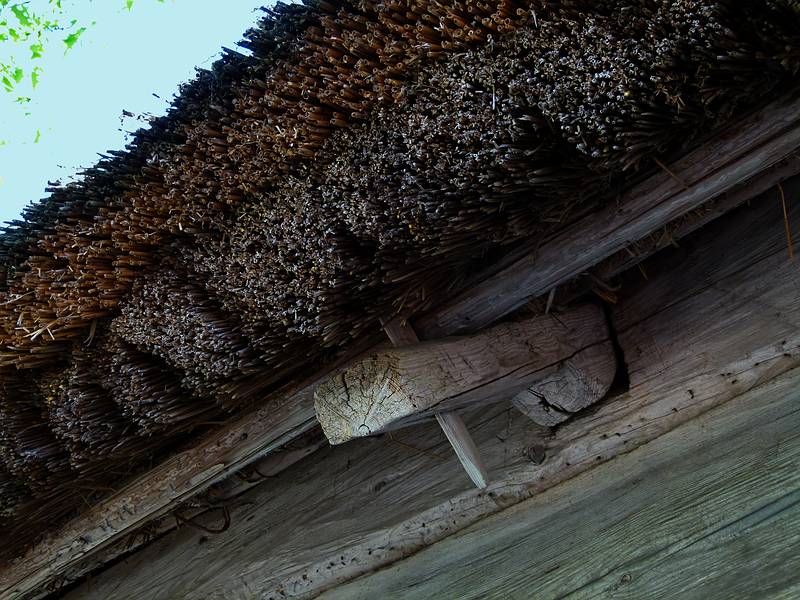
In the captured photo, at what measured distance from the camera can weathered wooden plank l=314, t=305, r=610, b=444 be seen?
1.83m

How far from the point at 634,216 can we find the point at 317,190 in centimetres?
76

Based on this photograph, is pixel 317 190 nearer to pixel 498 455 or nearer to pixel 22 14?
pixel 498 455

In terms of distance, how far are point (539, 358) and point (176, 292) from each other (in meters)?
1.02

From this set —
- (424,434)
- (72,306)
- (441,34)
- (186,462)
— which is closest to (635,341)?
(424,434)

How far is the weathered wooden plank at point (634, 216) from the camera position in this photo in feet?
5.23

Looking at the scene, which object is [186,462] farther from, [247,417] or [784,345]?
[784,345]

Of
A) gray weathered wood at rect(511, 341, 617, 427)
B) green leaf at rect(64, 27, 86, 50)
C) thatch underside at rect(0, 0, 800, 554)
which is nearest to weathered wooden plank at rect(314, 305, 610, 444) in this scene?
gray weathered wood at rect(511, 341, 617, 427)

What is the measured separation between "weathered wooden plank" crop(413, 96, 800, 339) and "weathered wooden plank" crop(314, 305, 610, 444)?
95 millimetres

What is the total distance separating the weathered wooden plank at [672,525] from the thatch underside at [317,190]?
27.6 inches

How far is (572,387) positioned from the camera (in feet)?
7.19

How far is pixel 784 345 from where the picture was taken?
1922 mm

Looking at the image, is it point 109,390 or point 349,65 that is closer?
point 349,65

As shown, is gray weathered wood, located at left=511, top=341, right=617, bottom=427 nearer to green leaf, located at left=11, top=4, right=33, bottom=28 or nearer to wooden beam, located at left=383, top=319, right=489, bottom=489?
Result: wooden beam, located at left=383, top=319, right=489, bottom=489

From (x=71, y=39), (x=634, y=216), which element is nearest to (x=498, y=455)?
(x=634, y=216)
